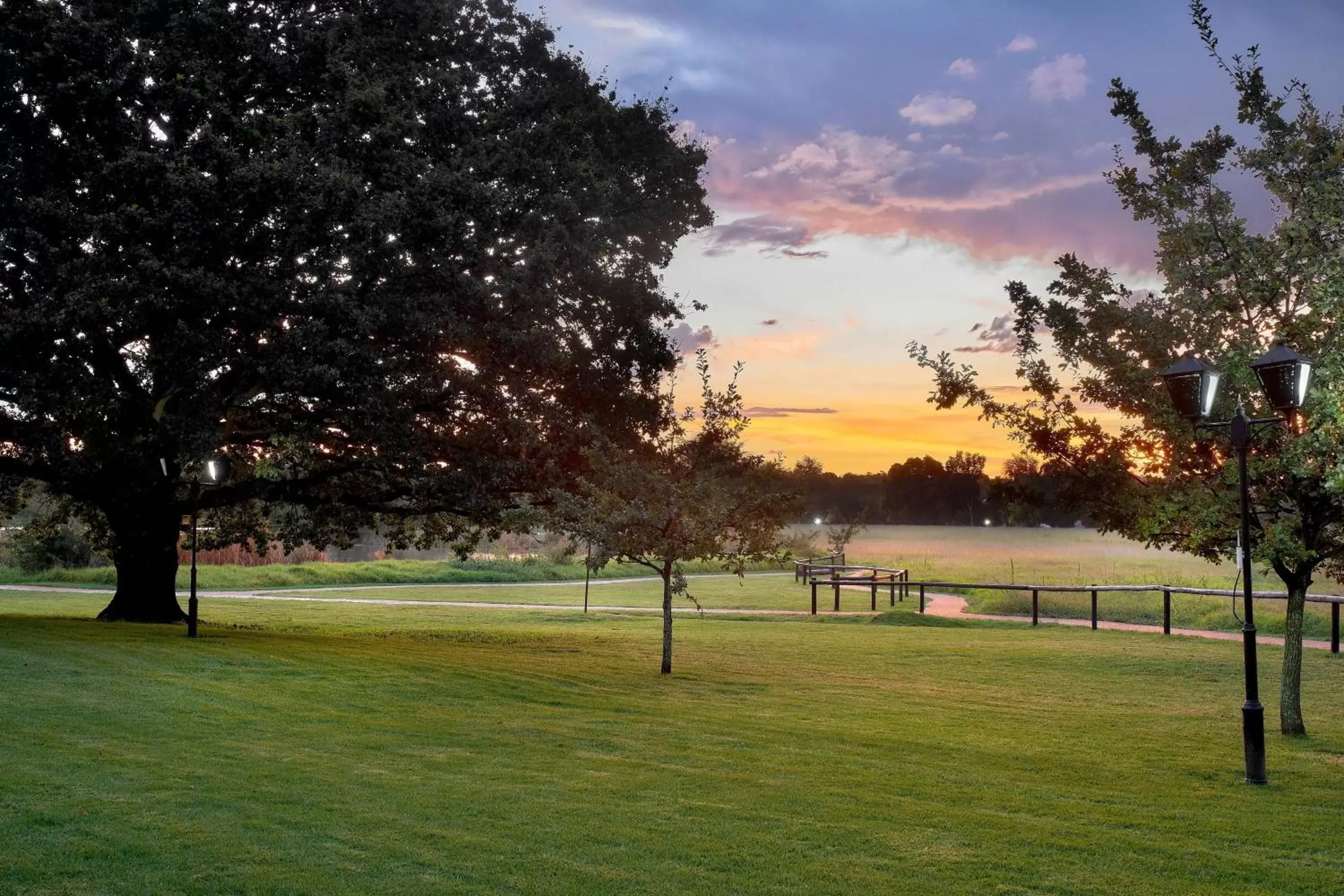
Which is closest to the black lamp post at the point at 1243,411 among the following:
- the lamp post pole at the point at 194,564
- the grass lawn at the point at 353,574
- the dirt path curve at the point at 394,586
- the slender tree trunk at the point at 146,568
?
the lamp post pole at the point at 194,564

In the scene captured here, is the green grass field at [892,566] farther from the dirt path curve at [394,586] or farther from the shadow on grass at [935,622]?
the shadow on grass at [935,622]

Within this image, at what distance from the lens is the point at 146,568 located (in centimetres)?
2358

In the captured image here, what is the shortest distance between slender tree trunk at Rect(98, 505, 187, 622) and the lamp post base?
19.9 metres

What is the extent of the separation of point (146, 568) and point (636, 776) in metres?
17.4

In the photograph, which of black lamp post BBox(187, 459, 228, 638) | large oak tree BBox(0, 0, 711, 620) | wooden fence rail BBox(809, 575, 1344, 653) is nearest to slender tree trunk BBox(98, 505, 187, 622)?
large oak tree BBox(0, 0, 711, 620)

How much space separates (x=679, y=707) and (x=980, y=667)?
7094mm

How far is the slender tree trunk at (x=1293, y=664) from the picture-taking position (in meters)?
12.4

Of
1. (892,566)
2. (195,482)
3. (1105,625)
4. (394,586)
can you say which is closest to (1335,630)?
(1105,625)

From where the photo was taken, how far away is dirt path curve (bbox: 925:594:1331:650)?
23.8m

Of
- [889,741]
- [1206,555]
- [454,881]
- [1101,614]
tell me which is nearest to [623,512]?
[889,741]

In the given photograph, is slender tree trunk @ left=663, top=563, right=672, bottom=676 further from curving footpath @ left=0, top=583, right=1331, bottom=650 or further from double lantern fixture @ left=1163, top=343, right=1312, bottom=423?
curving footpath @ left=0, top=583, right=1331, bottom=650

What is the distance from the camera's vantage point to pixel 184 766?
371 inches

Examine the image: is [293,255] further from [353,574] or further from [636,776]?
[353,574]

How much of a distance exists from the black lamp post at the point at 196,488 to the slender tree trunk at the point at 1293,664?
50.5 ft
